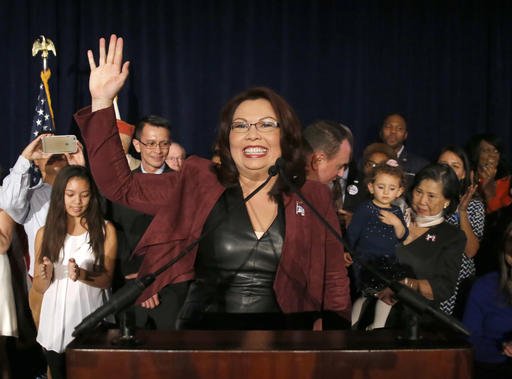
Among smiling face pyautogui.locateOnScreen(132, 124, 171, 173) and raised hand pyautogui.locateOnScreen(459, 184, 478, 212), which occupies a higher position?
smiling face pyautogui.locateOnScreen(132, 124, 171, 173)

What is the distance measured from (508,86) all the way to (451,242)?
3275mm

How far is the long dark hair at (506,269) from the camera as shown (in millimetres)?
2688

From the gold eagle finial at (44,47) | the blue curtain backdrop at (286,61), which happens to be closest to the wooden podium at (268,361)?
the gold eagle finial at (44,47)

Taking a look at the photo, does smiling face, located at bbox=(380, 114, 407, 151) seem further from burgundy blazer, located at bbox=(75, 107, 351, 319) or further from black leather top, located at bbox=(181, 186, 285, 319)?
black leather top, located at bbox=(181, 186, 285, 319)

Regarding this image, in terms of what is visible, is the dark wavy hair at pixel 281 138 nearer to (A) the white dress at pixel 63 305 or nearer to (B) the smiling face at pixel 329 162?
(B) the smiling face at pixel 329 162

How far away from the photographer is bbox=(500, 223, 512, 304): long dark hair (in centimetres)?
269

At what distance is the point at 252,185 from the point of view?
6.09 ft

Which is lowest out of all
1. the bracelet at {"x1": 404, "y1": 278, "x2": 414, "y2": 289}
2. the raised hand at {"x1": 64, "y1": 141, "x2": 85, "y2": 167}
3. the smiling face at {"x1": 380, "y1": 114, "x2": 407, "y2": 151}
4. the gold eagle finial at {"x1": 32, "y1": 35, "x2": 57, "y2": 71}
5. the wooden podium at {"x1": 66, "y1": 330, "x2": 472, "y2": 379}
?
Answer: the bracelet at {"x1": 404, "y1": 278, "x2": 414, "y2": 289}

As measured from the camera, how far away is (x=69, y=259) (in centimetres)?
267

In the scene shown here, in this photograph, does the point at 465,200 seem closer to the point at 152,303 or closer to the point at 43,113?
the point at 152,303

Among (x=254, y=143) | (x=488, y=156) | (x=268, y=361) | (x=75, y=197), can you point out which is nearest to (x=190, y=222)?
(x=254, y=143)

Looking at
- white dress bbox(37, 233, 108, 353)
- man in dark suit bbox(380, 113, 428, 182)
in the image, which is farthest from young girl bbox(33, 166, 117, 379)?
man in dark suit bbox(380, 113, 428, 182)

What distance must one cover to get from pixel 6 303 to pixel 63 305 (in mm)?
448

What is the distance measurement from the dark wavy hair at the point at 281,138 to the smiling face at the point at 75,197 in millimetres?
1316
